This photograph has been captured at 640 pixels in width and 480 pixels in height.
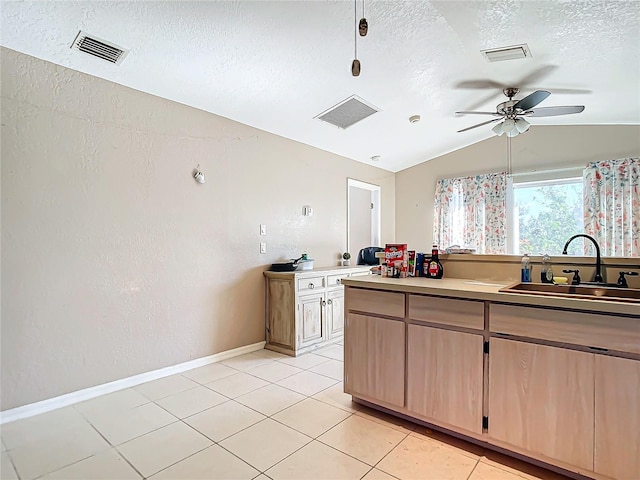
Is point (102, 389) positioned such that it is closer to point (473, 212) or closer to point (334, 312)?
point (334, 312)

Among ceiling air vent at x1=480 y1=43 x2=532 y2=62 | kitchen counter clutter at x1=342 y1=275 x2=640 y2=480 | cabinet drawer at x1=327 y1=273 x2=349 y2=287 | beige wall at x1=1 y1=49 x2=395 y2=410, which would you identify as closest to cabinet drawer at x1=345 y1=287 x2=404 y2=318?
kitchen counter clutter at x1=342 y1=275 x2=640 y2=480

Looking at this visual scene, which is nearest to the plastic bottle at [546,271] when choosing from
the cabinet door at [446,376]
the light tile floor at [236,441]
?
the cabinet door at [446,376]

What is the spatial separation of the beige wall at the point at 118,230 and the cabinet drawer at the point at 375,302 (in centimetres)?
159

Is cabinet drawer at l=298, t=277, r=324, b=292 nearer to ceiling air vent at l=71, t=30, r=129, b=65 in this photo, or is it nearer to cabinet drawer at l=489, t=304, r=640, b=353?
cabinet drawer at l=489, t=304, r=640, b=353

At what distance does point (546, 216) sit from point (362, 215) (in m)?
2.63

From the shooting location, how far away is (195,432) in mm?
2100

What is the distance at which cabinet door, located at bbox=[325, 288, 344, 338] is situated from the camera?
396 centimetres

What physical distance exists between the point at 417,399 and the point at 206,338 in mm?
2080

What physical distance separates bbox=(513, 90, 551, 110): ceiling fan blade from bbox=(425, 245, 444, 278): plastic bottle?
1.65 metres

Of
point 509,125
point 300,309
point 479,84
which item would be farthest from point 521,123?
point 300,309

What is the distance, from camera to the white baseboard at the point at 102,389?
7.45 ft

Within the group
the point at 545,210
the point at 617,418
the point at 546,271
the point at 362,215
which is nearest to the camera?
the point at 617,418

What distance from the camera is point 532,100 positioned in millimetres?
3020

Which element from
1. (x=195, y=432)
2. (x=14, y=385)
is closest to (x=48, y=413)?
(x=14, y=385)
